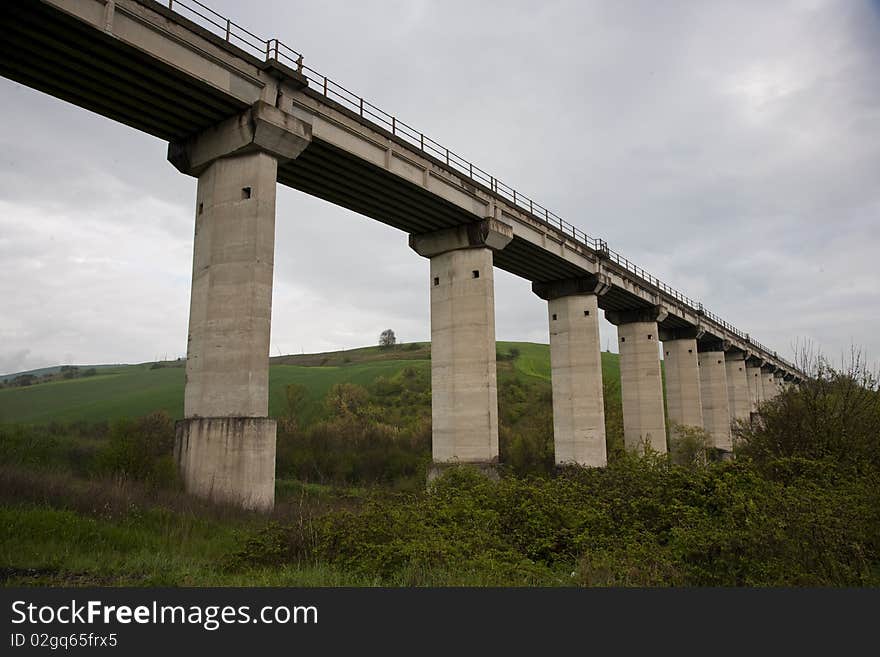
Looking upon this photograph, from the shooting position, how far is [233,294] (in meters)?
20.0

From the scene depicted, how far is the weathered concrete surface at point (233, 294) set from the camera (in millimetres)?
19547

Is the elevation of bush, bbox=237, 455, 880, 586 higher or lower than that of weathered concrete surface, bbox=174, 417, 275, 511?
lower

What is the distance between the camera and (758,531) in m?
10.4

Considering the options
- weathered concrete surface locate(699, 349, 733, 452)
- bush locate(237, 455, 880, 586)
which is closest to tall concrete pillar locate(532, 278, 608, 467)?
bush locate(237, 455, 880, 586)

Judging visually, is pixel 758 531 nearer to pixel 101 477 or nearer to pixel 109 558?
pixel 109 558

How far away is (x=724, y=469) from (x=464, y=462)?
14.8 metres

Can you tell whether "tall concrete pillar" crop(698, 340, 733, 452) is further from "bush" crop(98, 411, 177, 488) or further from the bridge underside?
the bridge underside

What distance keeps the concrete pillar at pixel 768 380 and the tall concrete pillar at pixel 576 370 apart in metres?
51.6

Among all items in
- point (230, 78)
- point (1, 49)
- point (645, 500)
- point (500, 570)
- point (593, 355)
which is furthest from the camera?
point (593, 355)

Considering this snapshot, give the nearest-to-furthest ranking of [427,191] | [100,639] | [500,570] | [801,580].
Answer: [100,639] < [801,580] < [500,570] < [427,191]

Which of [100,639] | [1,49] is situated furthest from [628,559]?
[1,49]

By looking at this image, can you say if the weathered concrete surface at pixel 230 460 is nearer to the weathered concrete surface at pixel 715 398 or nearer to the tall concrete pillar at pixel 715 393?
the weathered concrete surface at pixel 715 398

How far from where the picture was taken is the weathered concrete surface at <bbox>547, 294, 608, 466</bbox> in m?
37.4

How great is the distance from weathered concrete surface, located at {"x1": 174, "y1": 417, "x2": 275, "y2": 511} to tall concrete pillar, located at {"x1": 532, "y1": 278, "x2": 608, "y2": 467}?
22.5 meters
